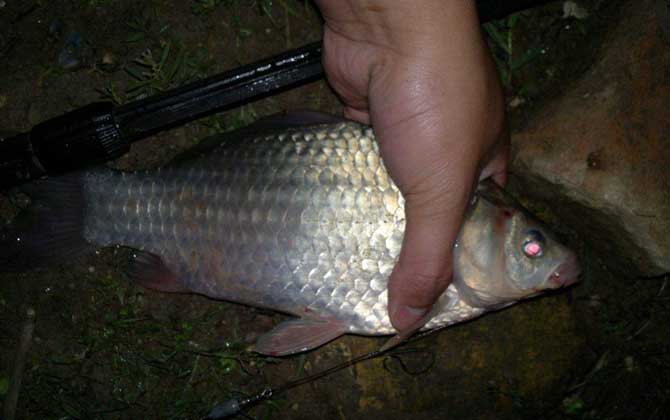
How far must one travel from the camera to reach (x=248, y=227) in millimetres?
2443

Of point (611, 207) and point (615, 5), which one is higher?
point (615, 5)

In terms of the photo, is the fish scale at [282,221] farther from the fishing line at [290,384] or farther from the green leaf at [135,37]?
the green leaf at [135,37]

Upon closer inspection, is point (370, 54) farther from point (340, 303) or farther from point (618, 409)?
point (618, 409)

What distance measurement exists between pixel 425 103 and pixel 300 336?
3.94 feet

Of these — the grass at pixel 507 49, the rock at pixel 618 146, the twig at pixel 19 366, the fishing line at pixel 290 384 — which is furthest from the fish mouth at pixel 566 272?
the twig at pixel 19 366

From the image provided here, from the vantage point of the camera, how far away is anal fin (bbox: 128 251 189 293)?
103 inches

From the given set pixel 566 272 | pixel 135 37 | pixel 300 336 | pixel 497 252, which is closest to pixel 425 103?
pixel 497 252

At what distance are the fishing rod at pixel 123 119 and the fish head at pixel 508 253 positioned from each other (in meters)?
1.00

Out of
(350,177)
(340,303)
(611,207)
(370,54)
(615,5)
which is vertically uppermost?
(370,54)

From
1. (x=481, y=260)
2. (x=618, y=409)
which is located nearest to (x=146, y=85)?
(x=481, y=260)

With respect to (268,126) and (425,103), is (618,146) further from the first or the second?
(268,126)

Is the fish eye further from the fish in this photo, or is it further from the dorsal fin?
the dorsal fin

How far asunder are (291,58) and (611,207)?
1696 mm

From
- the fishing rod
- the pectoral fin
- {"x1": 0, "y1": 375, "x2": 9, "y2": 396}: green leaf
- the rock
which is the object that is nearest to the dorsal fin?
the fishing rod
